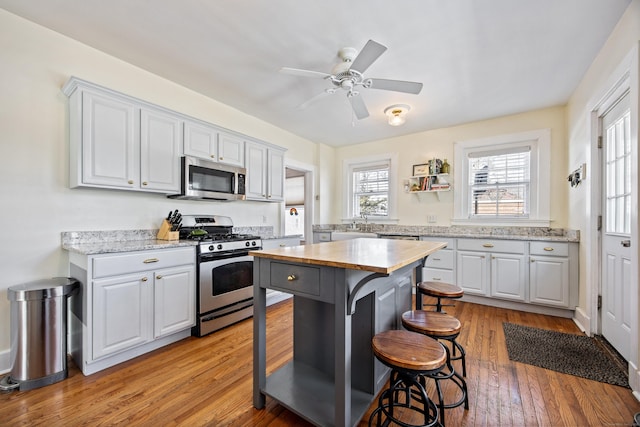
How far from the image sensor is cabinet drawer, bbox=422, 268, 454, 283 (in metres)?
3.84

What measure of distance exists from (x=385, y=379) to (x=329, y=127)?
141 inches

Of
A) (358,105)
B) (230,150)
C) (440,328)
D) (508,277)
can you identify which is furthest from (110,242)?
(508,277)

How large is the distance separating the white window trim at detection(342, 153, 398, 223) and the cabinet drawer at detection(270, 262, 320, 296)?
3.63m

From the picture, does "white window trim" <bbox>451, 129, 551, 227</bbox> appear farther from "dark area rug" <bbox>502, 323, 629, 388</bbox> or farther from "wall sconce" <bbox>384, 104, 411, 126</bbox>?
"dark area rug" <bbox>502, 323, 629, 388</bbox>

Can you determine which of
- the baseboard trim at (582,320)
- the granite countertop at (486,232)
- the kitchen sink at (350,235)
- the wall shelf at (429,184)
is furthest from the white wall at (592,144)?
the kitchen sink at (350,235)

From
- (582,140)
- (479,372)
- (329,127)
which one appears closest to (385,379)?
(479,372)

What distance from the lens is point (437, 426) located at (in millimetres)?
1392

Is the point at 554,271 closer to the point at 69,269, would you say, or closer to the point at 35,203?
the point at 69,269

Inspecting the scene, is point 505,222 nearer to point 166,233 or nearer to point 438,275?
point 438,275

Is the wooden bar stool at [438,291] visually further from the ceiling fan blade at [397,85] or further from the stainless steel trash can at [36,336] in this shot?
the stainless steel trash can at [36,336]

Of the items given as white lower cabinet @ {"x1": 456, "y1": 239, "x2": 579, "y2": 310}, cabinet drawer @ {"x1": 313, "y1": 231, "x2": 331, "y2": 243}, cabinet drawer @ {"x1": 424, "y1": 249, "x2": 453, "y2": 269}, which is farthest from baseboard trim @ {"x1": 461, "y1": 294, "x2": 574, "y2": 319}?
cabinet drawer @ {"x1": 313, "y1": 231, "x2": 331, "y2": 243}

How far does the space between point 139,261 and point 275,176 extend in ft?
7.21

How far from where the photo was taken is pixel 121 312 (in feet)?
6.88

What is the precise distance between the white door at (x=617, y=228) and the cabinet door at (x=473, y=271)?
1.14m
